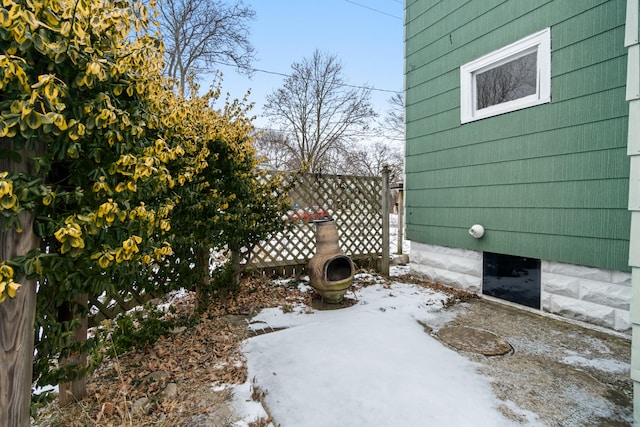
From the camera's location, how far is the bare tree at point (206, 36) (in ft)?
31.1

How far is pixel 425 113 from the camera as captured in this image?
4227 mm

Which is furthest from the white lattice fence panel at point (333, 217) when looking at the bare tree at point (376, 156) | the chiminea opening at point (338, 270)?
the bare tree at point (376, 156)

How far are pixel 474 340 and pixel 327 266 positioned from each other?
1432 mm

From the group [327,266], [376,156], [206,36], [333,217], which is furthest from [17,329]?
[376,156]

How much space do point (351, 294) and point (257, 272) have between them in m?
1.23

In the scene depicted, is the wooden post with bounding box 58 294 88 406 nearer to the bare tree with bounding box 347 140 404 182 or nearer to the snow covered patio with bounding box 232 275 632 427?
the snow covered patio with bounding box 232 275 632 427

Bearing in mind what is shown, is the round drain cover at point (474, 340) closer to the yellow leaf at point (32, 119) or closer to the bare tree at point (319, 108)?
the yellow leaf at point (32, 119)

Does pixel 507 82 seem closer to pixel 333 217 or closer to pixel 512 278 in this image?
pixel 512 278

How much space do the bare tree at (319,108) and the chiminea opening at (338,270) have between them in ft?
31.4

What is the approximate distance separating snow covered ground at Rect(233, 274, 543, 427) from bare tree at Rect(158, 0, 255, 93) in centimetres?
927

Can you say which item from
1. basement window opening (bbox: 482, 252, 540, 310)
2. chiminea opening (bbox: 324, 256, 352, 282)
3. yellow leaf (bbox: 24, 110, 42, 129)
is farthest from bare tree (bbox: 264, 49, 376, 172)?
yellow leaf (bbox: 24, 110, 42, 129)

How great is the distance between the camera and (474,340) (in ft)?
8.20

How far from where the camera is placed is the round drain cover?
2.33 m

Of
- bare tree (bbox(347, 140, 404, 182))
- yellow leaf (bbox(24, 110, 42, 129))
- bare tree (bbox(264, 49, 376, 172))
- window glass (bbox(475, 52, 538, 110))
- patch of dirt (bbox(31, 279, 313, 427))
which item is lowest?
patch of dirt (bbox(31, 279, 313, 427))
